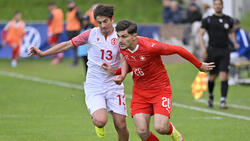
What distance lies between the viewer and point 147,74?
25.9 feet

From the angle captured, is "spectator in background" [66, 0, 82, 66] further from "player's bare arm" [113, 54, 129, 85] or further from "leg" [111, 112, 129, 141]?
"player's bare arm" [113, 54, 129, 85]

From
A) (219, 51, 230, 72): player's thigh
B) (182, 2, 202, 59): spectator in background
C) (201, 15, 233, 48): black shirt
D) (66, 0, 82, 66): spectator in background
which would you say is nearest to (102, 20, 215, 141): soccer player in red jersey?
(219, 51, 230, 72): player's thigh

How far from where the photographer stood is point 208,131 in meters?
10.0

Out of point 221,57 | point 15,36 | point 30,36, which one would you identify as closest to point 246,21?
point 30,36

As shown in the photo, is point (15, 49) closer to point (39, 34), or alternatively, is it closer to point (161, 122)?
point (39, 34)

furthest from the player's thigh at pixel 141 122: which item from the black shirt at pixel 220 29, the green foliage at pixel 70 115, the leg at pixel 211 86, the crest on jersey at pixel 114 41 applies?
the leg at pixel 211 86

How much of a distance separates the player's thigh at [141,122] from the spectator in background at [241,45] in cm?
981

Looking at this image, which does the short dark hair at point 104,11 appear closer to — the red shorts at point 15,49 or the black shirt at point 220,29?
the black shirt at point 220,29

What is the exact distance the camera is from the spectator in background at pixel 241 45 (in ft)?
56.5

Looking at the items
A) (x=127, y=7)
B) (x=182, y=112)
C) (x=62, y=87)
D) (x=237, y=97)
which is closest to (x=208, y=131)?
(x=182, y=112)

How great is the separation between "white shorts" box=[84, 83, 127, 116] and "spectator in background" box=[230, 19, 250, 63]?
950cm

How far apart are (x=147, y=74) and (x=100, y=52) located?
83 centimetres

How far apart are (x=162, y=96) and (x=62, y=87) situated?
8.89 meters

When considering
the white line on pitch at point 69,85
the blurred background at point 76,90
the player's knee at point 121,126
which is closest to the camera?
the player's knee at point 121,126
